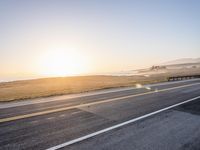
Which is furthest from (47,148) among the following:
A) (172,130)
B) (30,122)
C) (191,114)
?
(191,114)

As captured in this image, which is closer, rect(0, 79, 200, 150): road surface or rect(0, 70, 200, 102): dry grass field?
rect(0, 79, 200, 150): road surface

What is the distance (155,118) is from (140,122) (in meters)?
0.87

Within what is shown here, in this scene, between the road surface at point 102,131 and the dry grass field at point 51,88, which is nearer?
the road surface at point 102,131

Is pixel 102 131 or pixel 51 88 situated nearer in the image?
pixel 102 131

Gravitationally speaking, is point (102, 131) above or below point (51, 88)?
above

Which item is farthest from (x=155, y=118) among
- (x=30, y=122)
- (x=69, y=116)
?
(x=30, y=122)

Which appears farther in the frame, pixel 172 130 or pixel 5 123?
pixel 5 123

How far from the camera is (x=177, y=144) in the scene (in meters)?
4.05

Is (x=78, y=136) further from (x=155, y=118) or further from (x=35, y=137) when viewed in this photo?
(x=155, y=118)

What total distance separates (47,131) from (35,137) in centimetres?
50

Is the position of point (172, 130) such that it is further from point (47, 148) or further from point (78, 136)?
point (47, 148)

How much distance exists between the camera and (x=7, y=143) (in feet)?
13.3

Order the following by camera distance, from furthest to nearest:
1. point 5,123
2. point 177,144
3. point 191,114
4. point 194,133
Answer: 1. point 191,114
2. point 5,123
3. point 194,133
4. point 177,144

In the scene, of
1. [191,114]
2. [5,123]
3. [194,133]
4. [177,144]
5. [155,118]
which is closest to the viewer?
[177,144]
